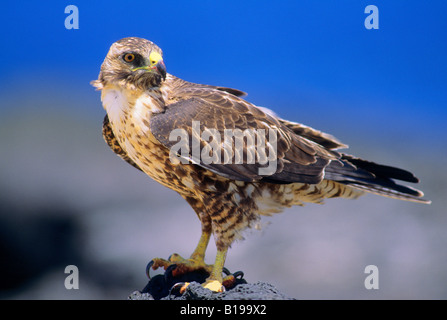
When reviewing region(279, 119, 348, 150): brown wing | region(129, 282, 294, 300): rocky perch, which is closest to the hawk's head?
region(279, 119, 348, 150): brown wing

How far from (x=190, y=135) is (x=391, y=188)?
4.53ft

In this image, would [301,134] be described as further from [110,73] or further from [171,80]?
[110,73]

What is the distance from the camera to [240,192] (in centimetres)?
300

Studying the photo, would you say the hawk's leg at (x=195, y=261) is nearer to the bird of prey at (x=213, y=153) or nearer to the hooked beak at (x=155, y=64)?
the bird of prey at (x=213, y=153)

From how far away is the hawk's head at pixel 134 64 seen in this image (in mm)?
2756

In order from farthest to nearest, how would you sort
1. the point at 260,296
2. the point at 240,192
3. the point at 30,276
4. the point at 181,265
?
the point at 30,276
the point at 181,265
the point at 240,192
the point at 260,296

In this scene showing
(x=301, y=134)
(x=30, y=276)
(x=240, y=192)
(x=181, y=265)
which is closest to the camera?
(x=240, y=192)

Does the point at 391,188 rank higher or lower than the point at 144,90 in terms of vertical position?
lower

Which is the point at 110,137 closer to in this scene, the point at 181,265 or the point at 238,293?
the point at 181,265

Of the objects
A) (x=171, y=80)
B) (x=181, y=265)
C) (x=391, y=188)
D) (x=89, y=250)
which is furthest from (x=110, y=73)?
(x=89, y=250)

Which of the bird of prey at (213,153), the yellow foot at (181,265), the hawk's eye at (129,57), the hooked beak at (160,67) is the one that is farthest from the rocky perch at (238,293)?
the hawk's eye at (129,57)

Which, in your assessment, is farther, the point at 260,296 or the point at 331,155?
the point at 331,155

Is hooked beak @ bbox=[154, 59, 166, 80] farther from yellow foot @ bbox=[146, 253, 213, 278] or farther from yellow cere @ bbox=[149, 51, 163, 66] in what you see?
yellow foot @ bbox=[146, 253, 213, 278]

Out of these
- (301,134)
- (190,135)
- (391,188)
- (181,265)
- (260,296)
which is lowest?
(260,296)
